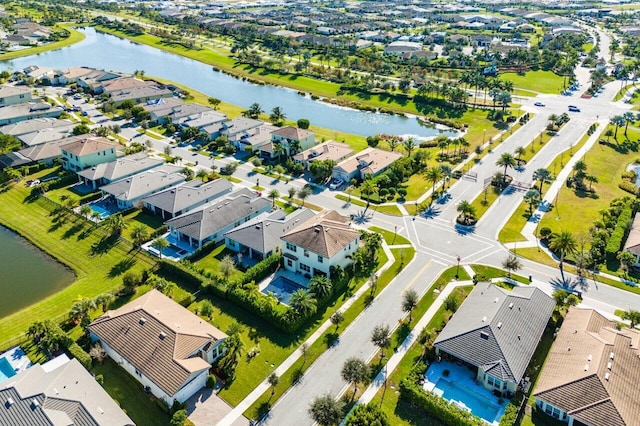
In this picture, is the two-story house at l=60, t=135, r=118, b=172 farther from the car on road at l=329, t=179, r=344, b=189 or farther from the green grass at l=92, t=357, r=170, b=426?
the green grass at l=92, t=357, r=170, b=426

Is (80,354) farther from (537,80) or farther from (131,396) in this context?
(537,80)

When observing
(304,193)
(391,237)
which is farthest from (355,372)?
(304,193)

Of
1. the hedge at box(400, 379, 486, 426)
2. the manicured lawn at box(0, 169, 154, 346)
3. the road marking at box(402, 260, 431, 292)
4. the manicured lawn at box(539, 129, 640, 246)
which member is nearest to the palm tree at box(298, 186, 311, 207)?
the road marking at box(402, 260, 431, 292)

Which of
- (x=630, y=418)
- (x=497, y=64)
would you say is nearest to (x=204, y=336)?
(x=630, y=418)

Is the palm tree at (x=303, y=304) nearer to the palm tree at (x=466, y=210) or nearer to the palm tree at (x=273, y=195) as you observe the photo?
the palm tree at (x=273, y=195)

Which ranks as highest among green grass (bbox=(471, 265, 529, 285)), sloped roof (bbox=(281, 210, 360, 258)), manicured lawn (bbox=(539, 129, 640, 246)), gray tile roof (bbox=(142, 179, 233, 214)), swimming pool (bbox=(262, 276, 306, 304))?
sloped roof (bbox=(281, 210, 360, 258))

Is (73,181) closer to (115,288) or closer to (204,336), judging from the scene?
(115,288)
